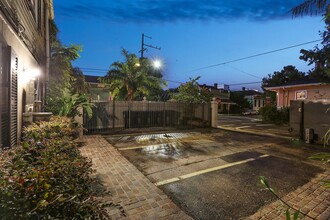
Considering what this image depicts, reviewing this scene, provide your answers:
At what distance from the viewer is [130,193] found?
3619mm

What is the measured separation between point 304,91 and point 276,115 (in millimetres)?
3832

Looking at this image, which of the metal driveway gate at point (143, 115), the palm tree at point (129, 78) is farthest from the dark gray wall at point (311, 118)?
the palm tree at point (129, 78)

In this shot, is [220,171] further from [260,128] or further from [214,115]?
[260,128]

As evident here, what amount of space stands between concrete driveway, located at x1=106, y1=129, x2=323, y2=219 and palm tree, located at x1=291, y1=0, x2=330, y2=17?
10.1 feet

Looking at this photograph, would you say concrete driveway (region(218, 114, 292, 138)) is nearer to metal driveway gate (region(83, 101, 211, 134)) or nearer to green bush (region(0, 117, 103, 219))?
metal driveway gate (region(83, 101, 211, 134))

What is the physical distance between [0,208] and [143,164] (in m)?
4.31

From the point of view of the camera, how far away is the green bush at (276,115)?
16.8 metres

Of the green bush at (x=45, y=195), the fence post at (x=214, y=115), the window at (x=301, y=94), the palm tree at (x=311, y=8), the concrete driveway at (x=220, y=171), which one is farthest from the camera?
the window at (x=301, y=94)

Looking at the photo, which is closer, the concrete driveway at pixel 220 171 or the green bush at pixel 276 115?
the concrete driveway at pixel 220 171

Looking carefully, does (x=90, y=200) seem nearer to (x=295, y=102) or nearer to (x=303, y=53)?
(x=295, y=102)

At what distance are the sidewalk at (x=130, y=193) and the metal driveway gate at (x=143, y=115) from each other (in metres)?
5.10

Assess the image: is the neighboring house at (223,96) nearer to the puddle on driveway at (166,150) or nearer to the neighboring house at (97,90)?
the neighboring house at (97,90)

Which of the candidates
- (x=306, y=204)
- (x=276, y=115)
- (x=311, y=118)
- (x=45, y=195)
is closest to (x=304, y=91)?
(x=276, y=115)

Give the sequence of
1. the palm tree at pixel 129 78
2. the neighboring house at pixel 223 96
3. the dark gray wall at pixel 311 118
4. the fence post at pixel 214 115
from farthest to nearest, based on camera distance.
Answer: the neighboring house at pixel 223 96 → the palm tree at pixel 129 78 → the fence post at pixel 214 115 → the dark gray wall at pixel 311 118
